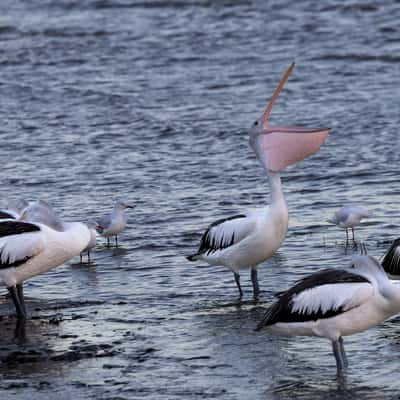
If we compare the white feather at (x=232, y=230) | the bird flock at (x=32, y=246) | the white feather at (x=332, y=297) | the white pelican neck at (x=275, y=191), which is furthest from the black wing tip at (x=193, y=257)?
the white feather at (x=332, y=297)

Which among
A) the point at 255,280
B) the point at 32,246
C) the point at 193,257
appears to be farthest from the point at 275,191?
the point at 32,246

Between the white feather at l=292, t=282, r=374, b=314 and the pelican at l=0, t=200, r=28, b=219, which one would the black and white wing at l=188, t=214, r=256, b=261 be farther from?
the white feather at l=292, t=282, r=374, b=314

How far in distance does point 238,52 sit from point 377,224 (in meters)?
10.7

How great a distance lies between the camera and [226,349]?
23.9 ft

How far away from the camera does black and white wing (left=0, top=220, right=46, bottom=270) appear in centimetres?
800

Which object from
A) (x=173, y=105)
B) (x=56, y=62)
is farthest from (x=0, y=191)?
(x=56, y=62)

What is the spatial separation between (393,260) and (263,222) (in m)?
0.99

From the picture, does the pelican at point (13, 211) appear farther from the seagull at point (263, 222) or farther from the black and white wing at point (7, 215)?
the seagull at point (263, 222)

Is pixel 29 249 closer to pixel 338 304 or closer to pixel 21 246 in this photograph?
pixel 21 246

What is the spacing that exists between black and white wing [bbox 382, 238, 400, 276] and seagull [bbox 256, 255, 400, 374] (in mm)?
1209

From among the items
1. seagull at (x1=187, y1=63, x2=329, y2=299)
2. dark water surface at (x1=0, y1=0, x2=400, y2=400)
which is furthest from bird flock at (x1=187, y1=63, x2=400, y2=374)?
dark water surface at (x1=0, y1=0, x2=400, y2=400)

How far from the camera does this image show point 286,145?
339 inches

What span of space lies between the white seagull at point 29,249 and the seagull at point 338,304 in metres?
1.87

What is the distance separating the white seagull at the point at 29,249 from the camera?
8.02 meters
